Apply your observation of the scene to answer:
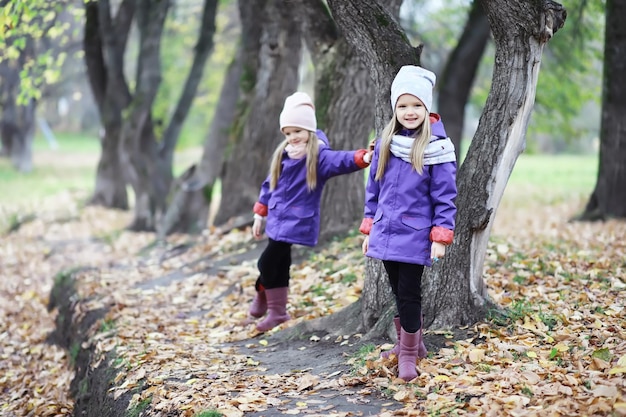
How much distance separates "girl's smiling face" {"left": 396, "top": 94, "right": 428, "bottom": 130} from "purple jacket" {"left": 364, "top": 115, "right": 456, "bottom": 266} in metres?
0.12

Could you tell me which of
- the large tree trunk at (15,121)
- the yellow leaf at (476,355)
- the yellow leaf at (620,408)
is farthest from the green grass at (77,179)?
the yellow leaf at (620,408)

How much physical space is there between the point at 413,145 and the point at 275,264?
2085 mm

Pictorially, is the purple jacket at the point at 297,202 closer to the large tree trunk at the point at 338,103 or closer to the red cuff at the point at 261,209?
the red cuff at the point at 261,209

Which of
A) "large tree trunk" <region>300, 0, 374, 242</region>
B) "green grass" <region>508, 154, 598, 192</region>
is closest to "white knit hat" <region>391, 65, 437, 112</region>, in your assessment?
"large tree trunk" <region>300, 0, 374, 242</region>

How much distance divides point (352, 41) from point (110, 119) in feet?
38.8

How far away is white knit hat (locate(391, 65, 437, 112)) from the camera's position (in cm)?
451

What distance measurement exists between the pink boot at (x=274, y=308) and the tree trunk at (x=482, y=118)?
46.1 inches

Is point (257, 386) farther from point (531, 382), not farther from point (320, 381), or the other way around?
point (531, 382)

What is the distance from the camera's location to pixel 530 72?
481cm

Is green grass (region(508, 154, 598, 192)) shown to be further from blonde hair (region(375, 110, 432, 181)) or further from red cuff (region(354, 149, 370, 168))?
blonde hair (region(375, 110, 432, 181))

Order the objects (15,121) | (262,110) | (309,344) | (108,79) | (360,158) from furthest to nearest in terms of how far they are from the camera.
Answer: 1. (15,121)
2. (108,79)
3. (262,110)
4. (309,344)
5. (360,158)

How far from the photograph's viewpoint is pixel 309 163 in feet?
18.7

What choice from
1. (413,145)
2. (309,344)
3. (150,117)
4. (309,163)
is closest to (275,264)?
(309,344)

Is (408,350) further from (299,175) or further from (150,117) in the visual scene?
(150,117)
